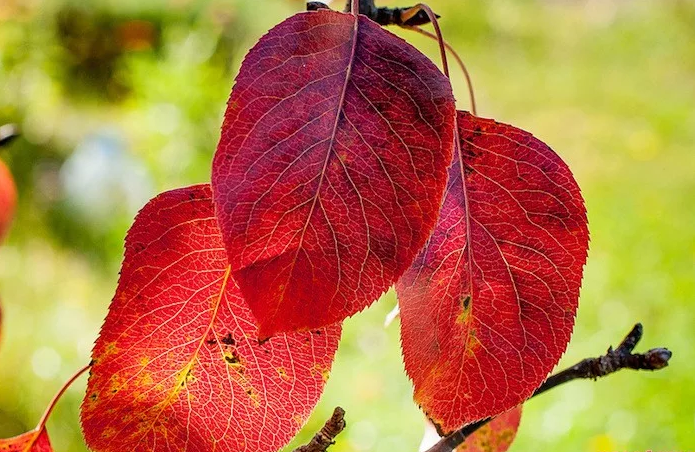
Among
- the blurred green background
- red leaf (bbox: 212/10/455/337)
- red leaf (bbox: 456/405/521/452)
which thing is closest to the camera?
red leaf (bbox: 212/10/455/337)

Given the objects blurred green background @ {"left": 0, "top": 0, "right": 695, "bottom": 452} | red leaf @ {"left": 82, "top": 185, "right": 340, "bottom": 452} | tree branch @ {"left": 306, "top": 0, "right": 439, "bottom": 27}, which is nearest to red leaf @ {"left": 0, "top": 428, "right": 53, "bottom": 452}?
red leaf @ {"left": 82, "top": 185, "right": 340, "bottom": 452}

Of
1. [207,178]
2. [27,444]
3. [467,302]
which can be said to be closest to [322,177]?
[467,302]

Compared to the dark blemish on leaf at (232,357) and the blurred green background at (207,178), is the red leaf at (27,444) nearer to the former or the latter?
the dark blemish on leaf at (232,357)

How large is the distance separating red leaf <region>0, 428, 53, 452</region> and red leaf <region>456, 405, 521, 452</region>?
0.17m

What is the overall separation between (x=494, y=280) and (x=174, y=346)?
0.10 metres

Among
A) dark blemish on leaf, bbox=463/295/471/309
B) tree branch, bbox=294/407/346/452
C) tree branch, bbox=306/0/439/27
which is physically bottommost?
tree branch, bbox=294/407/346/452

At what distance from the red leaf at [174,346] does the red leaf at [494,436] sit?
13 cm

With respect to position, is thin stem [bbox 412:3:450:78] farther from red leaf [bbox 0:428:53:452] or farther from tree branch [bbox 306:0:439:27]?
red leaf [bbox 0:428:53:452]

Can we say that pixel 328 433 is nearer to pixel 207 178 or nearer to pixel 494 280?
pixel 494 280

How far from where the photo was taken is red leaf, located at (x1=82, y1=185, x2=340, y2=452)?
242 millimetres

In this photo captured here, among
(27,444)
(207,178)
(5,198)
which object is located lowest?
(27,444)

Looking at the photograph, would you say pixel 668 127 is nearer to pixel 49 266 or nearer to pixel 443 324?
pixel 49 266

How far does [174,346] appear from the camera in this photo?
244 mm

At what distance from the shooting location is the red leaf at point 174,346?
0.24 metres
